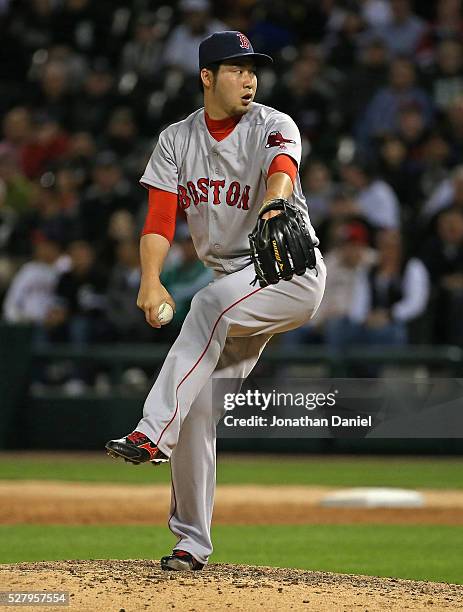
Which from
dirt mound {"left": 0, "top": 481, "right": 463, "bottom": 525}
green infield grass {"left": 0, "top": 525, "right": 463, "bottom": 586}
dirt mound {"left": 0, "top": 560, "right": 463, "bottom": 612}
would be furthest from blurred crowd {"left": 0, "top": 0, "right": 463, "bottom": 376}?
dirt mound {"left": 0, "top": 560, "right": 463, "bottom": 612}

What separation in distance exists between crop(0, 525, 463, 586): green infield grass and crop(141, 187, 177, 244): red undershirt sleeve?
198 centimetres

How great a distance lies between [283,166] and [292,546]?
293cm

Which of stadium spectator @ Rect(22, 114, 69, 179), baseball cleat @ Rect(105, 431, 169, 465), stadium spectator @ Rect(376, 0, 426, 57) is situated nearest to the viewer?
baseball cleat @ Rect(105, 431, 169, 465)

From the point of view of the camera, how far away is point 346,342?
10.8 metres

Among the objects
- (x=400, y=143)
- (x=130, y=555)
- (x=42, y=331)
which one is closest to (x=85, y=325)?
(x=42, y=331)

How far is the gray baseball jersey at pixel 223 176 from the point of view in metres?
4.70

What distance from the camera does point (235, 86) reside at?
4.68 m

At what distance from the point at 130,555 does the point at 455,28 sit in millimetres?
7799

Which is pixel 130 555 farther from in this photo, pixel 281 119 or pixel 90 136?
pixel 90 136

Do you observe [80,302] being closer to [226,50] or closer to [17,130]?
[17,130]

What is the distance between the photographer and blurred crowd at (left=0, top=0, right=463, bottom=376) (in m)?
10.5

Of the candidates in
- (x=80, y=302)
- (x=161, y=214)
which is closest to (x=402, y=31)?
(x=80, y=302)

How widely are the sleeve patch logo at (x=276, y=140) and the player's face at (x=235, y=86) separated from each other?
0.16m

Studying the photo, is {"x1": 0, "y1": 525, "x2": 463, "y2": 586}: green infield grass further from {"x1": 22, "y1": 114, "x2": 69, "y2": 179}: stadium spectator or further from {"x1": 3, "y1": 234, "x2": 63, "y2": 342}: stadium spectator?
{"x1": 22, "y1": 114, "x2": 69, "y2": 179}: stadium spectator
